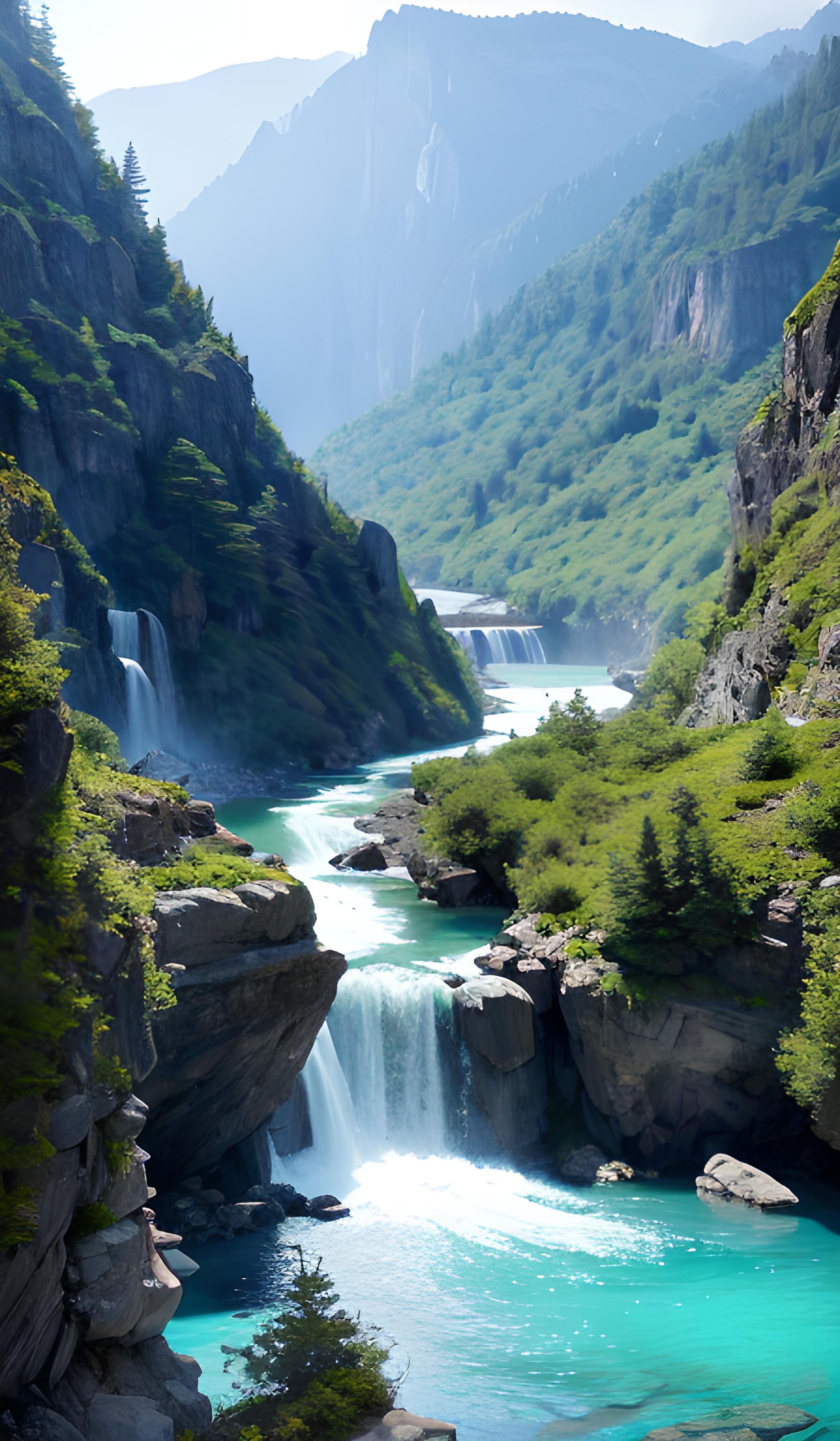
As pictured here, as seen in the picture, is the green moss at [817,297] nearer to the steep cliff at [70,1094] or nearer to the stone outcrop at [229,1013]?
the stone outcrop at [229,1013]

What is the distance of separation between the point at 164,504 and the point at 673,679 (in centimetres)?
3559

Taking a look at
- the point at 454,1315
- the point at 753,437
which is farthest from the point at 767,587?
the point at 454,1315

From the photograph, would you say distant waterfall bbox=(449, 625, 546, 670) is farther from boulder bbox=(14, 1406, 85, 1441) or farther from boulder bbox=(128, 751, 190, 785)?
boulder bbox=(14, 1406, 85, 1441)

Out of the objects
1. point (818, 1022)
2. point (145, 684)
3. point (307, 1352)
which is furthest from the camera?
point (145, 684)

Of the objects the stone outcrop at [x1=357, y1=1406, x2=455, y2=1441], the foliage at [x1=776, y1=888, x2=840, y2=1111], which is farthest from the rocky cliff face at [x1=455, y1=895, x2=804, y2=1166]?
the stone outcrop at [x1=357, y1=1406, x2=455, y2=1441]

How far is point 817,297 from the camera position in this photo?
48.5m

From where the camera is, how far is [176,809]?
82.6 ft

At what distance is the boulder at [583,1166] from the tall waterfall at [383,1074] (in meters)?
3.05

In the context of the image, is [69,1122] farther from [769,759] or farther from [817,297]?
[817,297]

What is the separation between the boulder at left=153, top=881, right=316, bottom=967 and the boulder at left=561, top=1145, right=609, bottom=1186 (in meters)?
9.77

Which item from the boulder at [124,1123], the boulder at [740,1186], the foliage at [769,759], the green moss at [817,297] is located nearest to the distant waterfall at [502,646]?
the green moss at [817,297]

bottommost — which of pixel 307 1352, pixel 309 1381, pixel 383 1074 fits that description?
pixel 383 1074

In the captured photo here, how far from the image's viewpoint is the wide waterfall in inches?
2413

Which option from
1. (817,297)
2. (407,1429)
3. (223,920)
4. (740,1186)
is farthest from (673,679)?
(407,1429)
